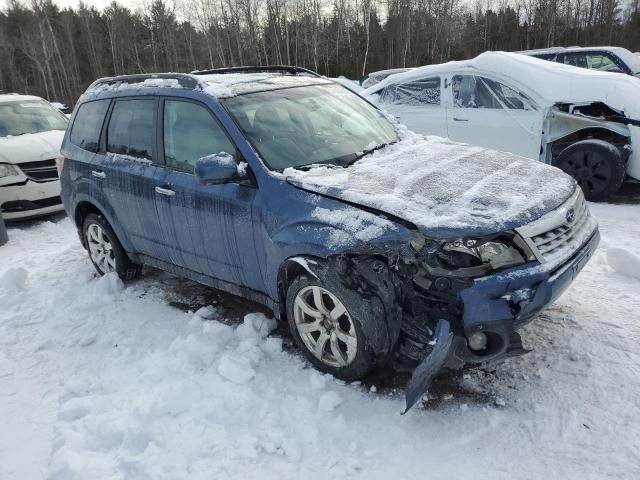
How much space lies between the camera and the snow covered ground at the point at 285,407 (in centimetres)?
254

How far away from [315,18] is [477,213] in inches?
1625

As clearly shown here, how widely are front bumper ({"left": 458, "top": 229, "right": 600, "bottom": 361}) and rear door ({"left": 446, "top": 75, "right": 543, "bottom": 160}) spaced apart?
4.65m

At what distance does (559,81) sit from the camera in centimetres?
668

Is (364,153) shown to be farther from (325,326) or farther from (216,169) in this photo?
(325,326)

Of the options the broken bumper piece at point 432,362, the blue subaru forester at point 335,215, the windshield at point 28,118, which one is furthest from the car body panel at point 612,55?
the broken bumper piece at point 432,362

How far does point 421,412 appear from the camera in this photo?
2.87m

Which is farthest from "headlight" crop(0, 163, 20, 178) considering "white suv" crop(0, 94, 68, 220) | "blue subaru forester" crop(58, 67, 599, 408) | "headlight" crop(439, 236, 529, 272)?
"headlight" crop(439, 236, 529, 272)

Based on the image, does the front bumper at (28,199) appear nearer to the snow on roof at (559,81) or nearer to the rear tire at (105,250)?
the rear tire at (105,250)

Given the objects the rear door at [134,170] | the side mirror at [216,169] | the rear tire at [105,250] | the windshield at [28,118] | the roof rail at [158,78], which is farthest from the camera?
the windshield at [28,118]

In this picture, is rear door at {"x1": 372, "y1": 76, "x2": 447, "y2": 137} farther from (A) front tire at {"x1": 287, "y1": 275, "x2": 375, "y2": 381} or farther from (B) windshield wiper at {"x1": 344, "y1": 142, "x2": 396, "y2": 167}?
(A) front tire at {"x1": 287, "y1": 275, "x2": 375, "y2": 381}

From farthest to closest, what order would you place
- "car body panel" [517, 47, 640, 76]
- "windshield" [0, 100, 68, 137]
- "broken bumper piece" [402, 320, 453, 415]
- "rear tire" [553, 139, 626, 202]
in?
1. "car body panel" [517, 47, 640, 76]
2. "windshield" [0, 100, 68, 137]
3. "rear tire" [553, 139, 626, 202]
4. "broken bumper piece" [402, 320, 453, 415]

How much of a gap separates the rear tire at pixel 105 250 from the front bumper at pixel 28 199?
2.81 meters

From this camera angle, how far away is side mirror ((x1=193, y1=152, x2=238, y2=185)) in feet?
10.6

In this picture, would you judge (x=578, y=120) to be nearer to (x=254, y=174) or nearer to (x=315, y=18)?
(x=254, y=174)
